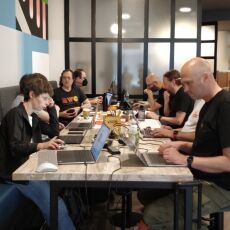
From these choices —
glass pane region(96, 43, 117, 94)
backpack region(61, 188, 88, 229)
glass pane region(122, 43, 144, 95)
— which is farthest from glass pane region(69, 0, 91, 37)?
backpack region(61, 188, 88, 229)

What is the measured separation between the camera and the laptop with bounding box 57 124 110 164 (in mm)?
2086

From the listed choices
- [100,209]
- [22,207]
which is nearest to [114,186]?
[22,207]

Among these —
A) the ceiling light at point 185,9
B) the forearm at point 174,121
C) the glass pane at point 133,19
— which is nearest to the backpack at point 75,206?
the forearm at point 174,121

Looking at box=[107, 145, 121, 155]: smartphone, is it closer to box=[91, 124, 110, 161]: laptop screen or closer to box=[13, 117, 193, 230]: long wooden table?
box=[91, 124, 110, 161]: laptop screen

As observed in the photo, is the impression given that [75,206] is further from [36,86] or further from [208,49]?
[208,49]

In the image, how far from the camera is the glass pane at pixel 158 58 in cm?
689

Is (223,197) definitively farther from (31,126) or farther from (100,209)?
(100,209)

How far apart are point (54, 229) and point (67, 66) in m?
5.21

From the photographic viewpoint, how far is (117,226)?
121 inches

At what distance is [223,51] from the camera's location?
11.1m

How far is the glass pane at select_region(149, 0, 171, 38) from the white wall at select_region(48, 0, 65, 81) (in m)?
1.56

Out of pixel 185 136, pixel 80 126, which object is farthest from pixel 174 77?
pixel 185 136

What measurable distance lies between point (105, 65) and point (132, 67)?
19.2 inches

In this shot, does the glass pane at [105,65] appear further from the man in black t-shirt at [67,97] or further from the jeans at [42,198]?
the jeans at [42,198]
